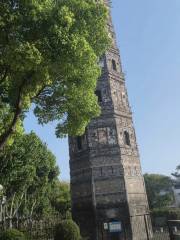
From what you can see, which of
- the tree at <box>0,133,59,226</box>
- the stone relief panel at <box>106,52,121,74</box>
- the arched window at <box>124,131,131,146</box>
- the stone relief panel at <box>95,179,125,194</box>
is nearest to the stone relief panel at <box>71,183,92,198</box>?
the stone relief panel at <box>95,179,125,194</box>

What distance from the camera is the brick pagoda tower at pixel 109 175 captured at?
20.0 metres

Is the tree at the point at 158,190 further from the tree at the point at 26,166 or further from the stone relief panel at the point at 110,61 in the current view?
the stone relief panel at the point at 110,61

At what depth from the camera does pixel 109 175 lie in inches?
814

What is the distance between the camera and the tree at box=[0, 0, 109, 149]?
8.60 metres

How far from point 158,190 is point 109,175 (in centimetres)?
3192

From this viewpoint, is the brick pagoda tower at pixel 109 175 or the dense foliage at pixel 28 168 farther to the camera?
the brick pagoda tower at pixel 109 175

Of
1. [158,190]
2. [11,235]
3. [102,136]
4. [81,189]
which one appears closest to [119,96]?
[102,136]

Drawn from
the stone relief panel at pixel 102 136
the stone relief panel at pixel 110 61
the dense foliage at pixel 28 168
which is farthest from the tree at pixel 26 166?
the stone relief panel at pixel 110 61

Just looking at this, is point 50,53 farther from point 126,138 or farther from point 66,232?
point 126,138

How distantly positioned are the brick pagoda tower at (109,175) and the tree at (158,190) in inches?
1039

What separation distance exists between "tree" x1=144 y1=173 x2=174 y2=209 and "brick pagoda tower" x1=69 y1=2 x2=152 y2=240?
26390mm

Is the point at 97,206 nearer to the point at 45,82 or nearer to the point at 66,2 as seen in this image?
the point at 45,82

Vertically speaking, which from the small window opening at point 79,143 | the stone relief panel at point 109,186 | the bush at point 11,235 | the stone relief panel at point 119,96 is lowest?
the bush at point 11,235

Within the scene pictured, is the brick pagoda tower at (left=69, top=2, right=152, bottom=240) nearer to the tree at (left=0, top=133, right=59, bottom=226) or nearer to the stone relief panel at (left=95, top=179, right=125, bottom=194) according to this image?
the stone relief panel at (left=95, top=179, right=125, bottom=194)
